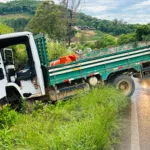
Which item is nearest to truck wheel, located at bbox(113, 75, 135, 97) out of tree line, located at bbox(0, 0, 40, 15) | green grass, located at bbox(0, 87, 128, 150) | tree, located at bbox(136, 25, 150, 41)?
green grass, located at bbox(0, 87, 128, 150)

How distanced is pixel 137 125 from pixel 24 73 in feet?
12.0

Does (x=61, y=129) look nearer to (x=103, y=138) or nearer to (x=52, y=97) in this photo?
A: (x=103, y=138)

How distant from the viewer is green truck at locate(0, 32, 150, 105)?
8438 millimetres

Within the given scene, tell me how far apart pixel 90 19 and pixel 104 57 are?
71107 millimetres

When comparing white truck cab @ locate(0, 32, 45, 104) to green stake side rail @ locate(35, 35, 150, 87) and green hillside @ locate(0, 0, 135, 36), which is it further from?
green hillside @ locate(0, 0, 135, 36)

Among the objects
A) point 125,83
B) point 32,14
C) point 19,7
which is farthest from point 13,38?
point 19,7

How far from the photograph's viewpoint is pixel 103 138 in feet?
15.9

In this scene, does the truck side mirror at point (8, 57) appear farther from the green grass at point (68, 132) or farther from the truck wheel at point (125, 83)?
the truck wheel at point (125, 83)

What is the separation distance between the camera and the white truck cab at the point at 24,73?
836cm

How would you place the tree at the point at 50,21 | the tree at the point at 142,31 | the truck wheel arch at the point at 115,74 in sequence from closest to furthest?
1. the truck wheel arch at the point at 115,74
2. the tree at the point at 50,21
3. the tree at the point at 142,31

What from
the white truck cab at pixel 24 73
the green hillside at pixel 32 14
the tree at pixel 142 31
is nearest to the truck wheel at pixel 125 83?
the white truck cab at pixel 24 73

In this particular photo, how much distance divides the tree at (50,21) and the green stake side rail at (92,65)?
2502 centimetres

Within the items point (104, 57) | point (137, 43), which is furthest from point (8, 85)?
point (137, 43)

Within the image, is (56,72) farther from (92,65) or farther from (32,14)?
(32,14)
